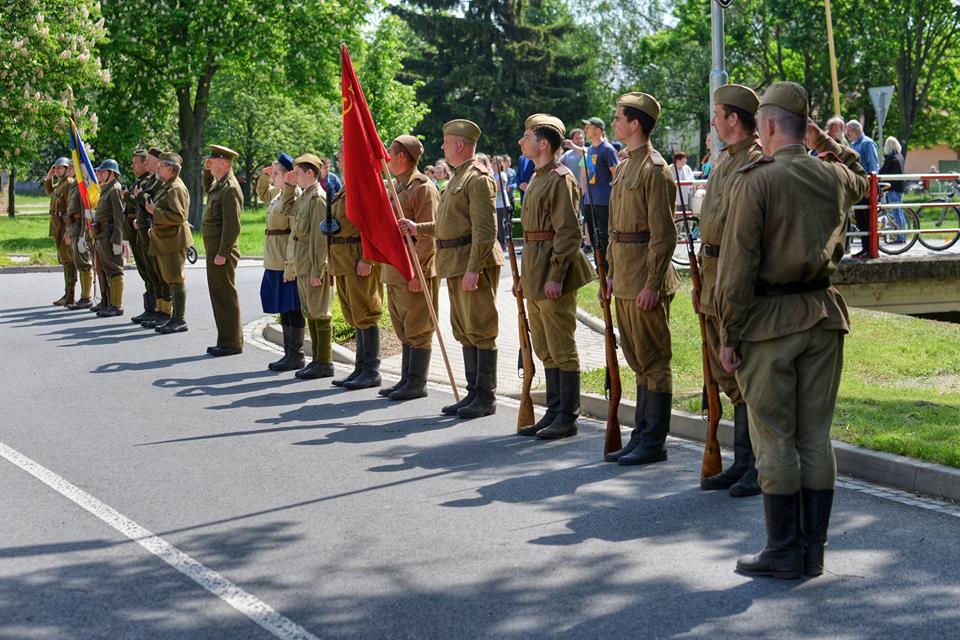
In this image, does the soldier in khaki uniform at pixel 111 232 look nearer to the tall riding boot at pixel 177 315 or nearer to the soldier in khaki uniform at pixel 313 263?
the tall riding boot at pixel 177 315

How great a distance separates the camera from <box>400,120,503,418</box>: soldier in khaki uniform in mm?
9344

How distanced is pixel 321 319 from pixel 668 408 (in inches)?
187

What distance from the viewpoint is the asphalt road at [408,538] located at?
16.6 feet

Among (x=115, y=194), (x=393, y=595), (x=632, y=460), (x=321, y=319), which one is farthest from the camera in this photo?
(x=115, y=194)

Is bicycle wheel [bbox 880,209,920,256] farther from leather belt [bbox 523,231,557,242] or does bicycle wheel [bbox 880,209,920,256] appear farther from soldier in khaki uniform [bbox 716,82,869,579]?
soldier in khaki uniform [bbox 716,82,869,579]

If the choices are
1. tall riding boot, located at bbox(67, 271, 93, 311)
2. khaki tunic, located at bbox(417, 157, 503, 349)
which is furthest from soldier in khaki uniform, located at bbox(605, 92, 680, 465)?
tall riding boot, located at bbox(67, 271, 93, 311)

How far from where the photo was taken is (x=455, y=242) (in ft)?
31.6

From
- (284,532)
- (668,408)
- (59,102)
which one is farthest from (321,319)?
(59,102)

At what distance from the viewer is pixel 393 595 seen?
17.6ft

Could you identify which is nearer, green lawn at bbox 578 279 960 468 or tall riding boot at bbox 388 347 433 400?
green lawn at bbox 578 279 960 468

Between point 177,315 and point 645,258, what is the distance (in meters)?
8.79

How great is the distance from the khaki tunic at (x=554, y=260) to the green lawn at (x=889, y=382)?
1000 mm

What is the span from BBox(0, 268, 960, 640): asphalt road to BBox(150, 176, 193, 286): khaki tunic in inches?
193

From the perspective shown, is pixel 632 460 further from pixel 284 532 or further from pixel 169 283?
pixel 169 283
